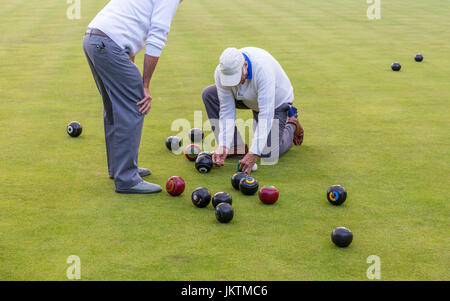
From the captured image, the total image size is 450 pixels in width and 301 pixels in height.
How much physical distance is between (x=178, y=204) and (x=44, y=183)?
1518 mm

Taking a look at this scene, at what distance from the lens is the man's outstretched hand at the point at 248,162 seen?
6202mm

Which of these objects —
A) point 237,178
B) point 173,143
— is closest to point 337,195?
point 237,178

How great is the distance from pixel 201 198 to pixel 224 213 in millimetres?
412

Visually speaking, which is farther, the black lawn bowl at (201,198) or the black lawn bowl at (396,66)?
the black lawn bowl at (396,66)

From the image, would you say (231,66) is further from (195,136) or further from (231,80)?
(195,136)

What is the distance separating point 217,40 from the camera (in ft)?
52.6

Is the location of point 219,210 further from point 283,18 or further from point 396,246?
point 283,18

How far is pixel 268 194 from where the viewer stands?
5.54 meters

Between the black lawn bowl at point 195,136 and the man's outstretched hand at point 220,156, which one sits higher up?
the black lawn bowl at point 195,136

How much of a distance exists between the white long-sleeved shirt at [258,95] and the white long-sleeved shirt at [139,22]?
1.18 meters

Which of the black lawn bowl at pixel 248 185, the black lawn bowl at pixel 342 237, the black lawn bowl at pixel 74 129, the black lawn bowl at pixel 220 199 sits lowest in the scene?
the black lawn bowl at pixel 342 237

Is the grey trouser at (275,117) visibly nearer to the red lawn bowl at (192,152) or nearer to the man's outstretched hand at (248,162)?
the red lawn bowl at (192,152)

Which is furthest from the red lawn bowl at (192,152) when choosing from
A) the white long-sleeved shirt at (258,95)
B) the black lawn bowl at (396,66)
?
the black lawn bowl at (396,66)
